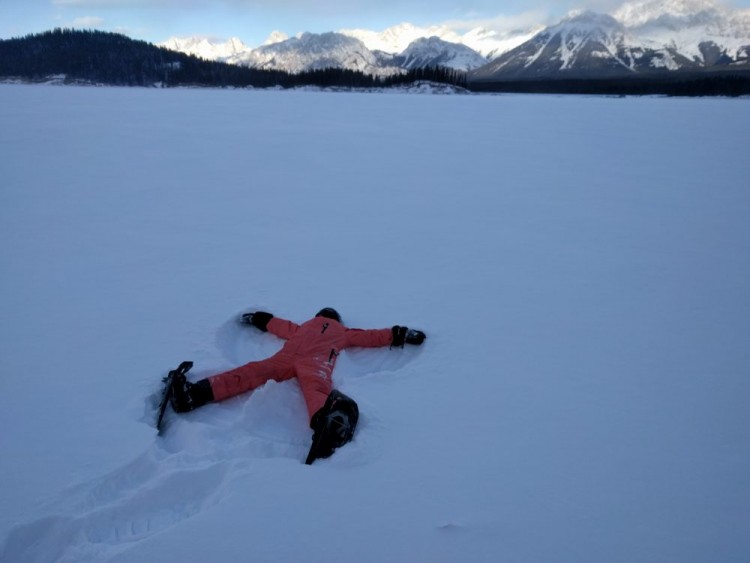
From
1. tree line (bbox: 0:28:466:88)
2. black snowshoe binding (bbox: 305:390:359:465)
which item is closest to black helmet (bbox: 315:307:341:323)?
black snowshoe binding (bbox: 305:390:359:465)

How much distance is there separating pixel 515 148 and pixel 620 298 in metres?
7.27

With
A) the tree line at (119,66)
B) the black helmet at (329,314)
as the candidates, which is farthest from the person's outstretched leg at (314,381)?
the tree line at (119,66)

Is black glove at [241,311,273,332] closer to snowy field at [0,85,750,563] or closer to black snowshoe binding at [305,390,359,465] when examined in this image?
snowy field at [0,85,750,563]

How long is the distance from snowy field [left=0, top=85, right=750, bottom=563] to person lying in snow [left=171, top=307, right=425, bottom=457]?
0.37 ft

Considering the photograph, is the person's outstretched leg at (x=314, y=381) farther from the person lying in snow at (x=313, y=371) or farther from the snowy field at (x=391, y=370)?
the snowy field at (x=391, y=370)

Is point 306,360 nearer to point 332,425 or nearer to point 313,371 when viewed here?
point 313,371

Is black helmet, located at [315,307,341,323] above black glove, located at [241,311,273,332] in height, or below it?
above

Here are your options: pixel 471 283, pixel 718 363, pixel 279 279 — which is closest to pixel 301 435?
pixel 279 279

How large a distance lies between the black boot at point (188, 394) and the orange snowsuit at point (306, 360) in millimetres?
46

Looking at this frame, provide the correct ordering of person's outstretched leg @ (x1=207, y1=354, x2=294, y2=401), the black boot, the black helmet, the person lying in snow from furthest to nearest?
1. the black helmet
2. person's outstretched leg @ (x1=207, y1=354, x2=294, y2=401)
3. the black boot
4. the person lying in snow

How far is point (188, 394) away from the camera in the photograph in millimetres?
2627

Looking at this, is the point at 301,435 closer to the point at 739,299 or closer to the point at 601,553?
the point at 601,553

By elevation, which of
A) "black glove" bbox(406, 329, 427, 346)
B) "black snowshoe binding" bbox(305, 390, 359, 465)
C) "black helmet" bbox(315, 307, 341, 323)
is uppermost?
"black helmet" bbox(315, 307, 341, 323)

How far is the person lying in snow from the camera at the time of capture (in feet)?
7.85
